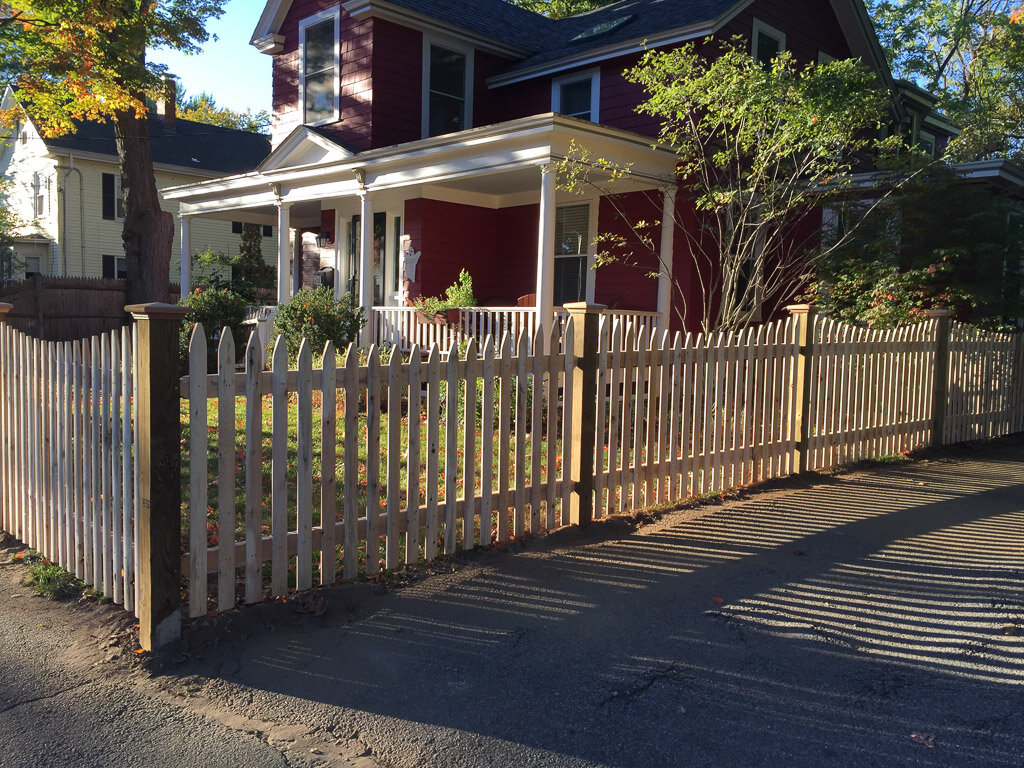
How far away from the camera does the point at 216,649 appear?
3.84 metres

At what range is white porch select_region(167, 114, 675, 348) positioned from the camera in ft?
35.4

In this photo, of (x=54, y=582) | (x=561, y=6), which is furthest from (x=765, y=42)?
(x=561, y=6)

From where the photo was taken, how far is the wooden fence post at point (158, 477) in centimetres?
373

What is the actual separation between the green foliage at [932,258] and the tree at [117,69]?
1362cm

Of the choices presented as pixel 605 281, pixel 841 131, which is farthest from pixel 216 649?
pixel 605 281

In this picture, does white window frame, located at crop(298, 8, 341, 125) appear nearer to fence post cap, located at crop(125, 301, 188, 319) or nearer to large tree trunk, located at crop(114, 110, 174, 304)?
large tree trunk, located at crop(114, 110, 174, 304)

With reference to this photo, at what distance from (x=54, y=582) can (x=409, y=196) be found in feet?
37.7

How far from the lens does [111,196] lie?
30328 mm

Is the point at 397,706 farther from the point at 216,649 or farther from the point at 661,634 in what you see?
the point at 661,634

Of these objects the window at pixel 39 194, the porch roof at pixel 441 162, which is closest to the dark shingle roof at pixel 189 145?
the window at pixel 39 194

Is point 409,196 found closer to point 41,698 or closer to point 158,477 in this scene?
point 158,477

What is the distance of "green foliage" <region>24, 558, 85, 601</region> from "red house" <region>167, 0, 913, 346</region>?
855 cm

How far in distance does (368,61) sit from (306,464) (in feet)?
43.2

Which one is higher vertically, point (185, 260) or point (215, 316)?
point (185, 260)
